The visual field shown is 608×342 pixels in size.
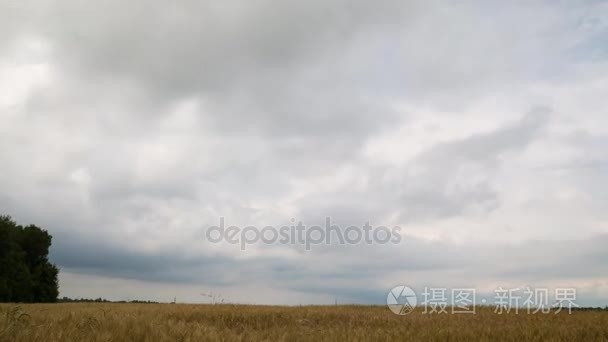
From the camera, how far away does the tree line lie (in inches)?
1779

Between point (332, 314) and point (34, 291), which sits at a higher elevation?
point (332, 314)

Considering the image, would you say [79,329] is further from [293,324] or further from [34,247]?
[34,247]

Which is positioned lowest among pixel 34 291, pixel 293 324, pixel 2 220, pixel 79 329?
pixel 34 291

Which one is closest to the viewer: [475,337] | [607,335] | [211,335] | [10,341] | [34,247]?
[10,341]

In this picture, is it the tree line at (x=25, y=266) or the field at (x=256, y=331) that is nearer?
the field at (x=256, y=331)

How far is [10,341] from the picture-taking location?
619 centimetres

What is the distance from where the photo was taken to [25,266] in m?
48.0

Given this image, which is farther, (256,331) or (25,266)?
(25,266)

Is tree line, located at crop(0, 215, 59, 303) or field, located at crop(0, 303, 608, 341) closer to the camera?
field, located at crop(0, 303, 608, 341)

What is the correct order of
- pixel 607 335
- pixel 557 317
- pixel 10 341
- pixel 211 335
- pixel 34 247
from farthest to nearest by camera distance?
pixel 34 247, pixel 557 317, pixel 607 335, pixel 211 335, pixel 10 341

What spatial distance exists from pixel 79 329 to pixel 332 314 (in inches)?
390

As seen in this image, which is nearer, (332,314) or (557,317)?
(557,317)

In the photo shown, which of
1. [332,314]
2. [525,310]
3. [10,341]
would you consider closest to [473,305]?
[525,310]

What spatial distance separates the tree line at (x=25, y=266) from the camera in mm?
45188
